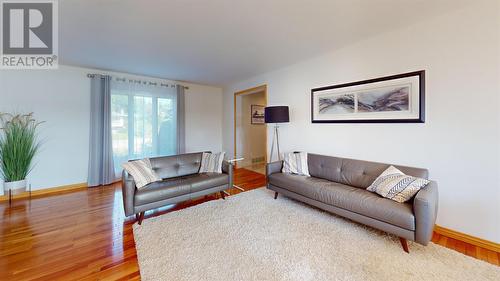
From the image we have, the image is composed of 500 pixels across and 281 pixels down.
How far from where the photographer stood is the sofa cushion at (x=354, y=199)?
5.79 ft

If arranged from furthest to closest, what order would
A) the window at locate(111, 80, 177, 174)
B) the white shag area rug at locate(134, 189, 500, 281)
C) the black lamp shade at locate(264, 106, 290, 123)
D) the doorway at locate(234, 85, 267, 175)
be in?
the doorway at locate(234, 85, 267, 175) < the window at locate(111, 80, 177, 174) < the black lamp shade at locate(264, 106, 290, 123) < the white shag area rug at locate(134, 189, 500, 281)

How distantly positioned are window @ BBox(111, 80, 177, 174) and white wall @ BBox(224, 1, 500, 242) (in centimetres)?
391

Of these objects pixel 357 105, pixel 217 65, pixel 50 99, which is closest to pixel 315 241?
pixel 357 105

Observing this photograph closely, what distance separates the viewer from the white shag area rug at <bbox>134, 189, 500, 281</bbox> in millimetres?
1504

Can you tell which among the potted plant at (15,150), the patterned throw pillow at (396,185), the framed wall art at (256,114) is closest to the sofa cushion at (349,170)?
the patterned throw pillow at (396,185)

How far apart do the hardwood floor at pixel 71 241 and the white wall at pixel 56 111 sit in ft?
1.93

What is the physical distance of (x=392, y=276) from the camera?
1479 mm

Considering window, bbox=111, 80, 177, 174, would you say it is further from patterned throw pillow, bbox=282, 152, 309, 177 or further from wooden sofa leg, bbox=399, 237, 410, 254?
wooden sofa leg, bbox=399, 237, 410, 254

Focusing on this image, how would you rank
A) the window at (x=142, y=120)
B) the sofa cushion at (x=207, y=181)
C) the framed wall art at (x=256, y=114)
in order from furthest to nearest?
the framed wall art at (x=256, y=114)
the window at (x=142, y=120)
the sofa cushion at (x=207, y=181)

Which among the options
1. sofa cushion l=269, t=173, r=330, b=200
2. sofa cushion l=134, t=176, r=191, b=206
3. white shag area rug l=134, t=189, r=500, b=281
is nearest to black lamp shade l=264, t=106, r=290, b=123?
sofa cushion l=269, t=173, r=330, b=200

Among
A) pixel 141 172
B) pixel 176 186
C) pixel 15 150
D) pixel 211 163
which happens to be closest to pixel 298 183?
pixel 211 163

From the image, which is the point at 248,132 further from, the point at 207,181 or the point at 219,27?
the point at 219,27

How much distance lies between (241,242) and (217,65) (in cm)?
300

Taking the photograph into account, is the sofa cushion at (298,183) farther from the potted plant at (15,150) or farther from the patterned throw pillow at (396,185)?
the potted plant at (15,150)
